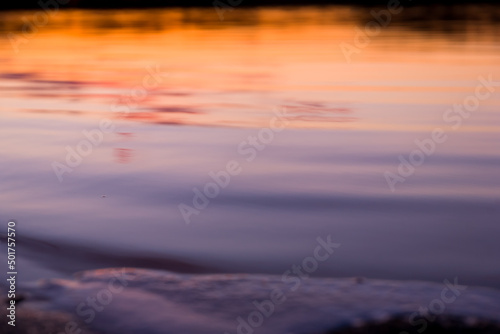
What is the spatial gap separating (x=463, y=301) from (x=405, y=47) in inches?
420

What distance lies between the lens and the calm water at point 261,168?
124 inches

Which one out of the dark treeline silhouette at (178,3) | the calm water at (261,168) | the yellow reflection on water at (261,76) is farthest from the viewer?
the dark treeline silhouette at (178,3)

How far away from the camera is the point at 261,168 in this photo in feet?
15.7

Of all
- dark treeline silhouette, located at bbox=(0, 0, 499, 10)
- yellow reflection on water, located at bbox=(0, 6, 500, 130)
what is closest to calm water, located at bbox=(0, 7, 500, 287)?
yellow reflection on water, located at bbox=(0, 6, 500, 130)

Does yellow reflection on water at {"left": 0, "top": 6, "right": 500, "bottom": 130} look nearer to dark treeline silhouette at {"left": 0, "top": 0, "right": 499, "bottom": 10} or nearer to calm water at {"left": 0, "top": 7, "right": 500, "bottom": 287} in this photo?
calm water at {"left": 0, "top": 7, "right": 500, "bottom": 287}

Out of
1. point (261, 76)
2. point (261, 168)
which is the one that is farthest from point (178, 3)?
point (261, 168)

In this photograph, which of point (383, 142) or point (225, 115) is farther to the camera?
point (225, 115)

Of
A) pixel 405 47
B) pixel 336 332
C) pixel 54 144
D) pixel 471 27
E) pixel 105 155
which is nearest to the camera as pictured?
pixel 336 332

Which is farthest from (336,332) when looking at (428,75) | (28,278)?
(428,75)

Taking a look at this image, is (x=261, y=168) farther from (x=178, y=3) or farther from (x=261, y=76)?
(x=178, y=3)

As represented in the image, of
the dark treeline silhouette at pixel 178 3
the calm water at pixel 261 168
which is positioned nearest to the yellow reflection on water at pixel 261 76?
the calm water at pixel 261 168

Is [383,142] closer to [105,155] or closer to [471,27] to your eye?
[105,155]

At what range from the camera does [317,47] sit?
43.4 ft

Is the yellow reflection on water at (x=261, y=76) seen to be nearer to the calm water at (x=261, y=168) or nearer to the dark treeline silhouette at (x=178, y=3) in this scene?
the calm water at (x=261, y=168)
